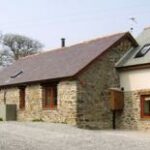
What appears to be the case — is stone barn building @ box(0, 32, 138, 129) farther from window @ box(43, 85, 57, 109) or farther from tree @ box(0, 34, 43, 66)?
tree @ box(0, 34, 43, 66)

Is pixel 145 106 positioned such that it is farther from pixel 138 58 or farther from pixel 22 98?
pixel 22 98

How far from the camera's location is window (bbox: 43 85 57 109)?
28.2 m

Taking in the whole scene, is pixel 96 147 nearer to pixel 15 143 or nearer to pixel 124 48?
pixel 15 143

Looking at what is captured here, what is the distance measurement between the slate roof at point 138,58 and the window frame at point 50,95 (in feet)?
13.7

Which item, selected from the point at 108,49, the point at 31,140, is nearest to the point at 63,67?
the point at 108,49

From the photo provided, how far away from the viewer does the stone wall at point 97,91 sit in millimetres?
26078

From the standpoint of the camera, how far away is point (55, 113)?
27500mm

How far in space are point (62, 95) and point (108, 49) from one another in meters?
3.86

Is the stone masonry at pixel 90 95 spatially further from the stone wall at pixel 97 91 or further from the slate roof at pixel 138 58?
the slate roof at pixel 138 58

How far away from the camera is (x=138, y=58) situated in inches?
1057

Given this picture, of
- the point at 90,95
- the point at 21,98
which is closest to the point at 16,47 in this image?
the point at 21,98

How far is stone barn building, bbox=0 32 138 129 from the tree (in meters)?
29.3

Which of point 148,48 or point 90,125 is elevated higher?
point 148,48

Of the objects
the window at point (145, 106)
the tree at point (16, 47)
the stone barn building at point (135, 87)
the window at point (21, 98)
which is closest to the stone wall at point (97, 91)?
the stone barn building at point (135, 87)
